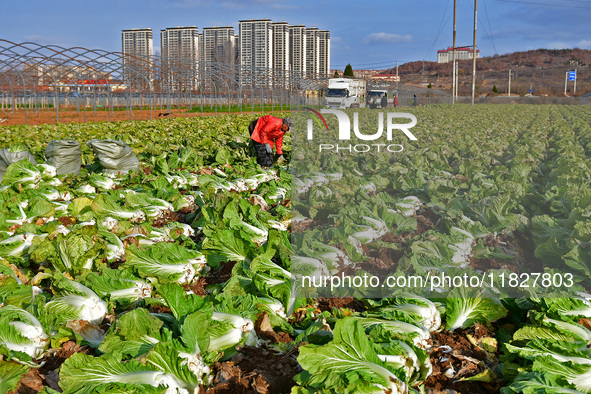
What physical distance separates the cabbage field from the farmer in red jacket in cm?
408

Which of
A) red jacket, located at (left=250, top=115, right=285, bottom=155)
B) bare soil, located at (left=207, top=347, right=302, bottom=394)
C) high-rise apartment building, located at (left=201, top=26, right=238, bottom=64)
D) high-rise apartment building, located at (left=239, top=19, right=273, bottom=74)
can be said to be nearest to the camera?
bare soil, located at (left=207, top=347, right=302, bottom=394)

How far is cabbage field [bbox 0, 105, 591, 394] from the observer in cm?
248

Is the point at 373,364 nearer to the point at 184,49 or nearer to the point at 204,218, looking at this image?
the point at 204,218

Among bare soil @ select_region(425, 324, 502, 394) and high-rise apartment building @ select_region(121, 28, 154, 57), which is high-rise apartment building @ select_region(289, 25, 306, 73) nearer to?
high-rise apartment building @ select_region(121, 28, 154, 57)

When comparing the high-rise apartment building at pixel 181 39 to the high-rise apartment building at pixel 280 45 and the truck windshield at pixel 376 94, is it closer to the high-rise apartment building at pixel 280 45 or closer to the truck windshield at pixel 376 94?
the high-rise apartment building at pixel 280 45

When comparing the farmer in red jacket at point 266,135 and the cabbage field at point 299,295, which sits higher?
the farmer in red jacket at point 266,135

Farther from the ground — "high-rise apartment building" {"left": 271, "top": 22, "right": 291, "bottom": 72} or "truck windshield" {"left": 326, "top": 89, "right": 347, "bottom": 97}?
"high-rise apartment building" {"left": 271, "top": 22, "right": 291, "bottom": 72}

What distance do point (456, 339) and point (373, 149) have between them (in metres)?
7.70

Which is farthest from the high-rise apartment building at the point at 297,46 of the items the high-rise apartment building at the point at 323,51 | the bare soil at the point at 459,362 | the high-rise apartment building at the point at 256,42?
the bare soil at the point at 459,362

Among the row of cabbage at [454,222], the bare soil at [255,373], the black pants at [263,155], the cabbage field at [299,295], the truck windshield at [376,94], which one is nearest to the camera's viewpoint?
the cabbage field at [299,295]

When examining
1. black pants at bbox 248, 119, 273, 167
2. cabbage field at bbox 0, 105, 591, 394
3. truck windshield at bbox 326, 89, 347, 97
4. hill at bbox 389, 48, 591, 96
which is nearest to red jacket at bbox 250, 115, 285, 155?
black pants at bbox 248, 119, 273, 167

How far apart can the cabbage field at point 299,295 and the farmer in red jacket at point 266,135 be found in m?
4.08

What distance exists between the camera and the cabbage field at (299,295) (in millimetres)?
2477

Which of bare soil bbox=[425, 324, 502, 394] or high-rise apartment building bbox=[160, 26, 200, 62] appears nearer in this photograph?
bare soil bbox=[425, 324, 502, 394]
